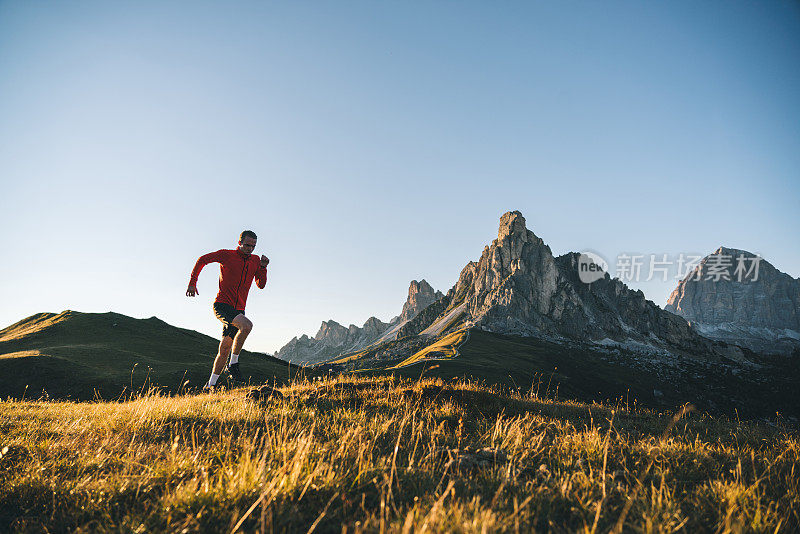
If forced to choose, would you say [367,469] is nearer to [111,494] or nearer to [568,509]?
[568,509]

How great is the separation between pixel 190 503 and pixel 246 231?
885 cm

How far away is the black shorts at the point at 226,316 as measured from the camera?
9672 millimetres

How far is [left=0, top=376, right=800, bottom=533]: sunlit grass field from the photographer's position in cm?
252

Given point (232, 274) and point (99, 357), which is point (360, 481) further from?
point (99, 357)

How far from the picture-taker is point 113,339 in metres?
48.5

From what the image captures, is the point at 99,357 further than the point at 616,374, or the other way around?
the point at 616,374

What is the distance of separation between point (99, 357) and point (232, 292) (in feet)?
113

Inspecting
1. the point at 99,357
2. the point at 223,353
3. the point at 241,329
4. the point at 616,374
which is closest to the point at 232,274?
the point at 241,329

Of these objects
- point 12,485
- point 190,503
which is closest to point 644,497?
point 190,503

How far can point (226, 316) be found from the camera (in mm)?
9656

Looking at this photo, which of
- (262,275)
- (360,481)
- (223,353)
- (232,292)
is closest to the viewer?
(360,481)

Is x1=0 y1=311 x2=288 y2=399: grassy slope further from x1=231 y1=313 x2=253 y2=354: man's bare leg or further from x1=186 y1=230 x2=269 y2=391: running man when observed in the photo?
x1=231 y1=313 x2=253 y2=354: man's bare leg

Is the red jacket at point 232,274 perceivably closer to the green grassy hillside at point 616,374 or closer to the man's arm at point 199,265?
the man's arm at point 199,265

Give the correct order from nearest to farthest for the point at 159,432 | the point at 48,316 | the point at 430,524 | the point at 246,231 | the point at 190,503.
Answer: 1. the point at 430,524
2. the point at 190,503
3. the point at 159,432
4. the point at 246,231
5. the point at 48,316
